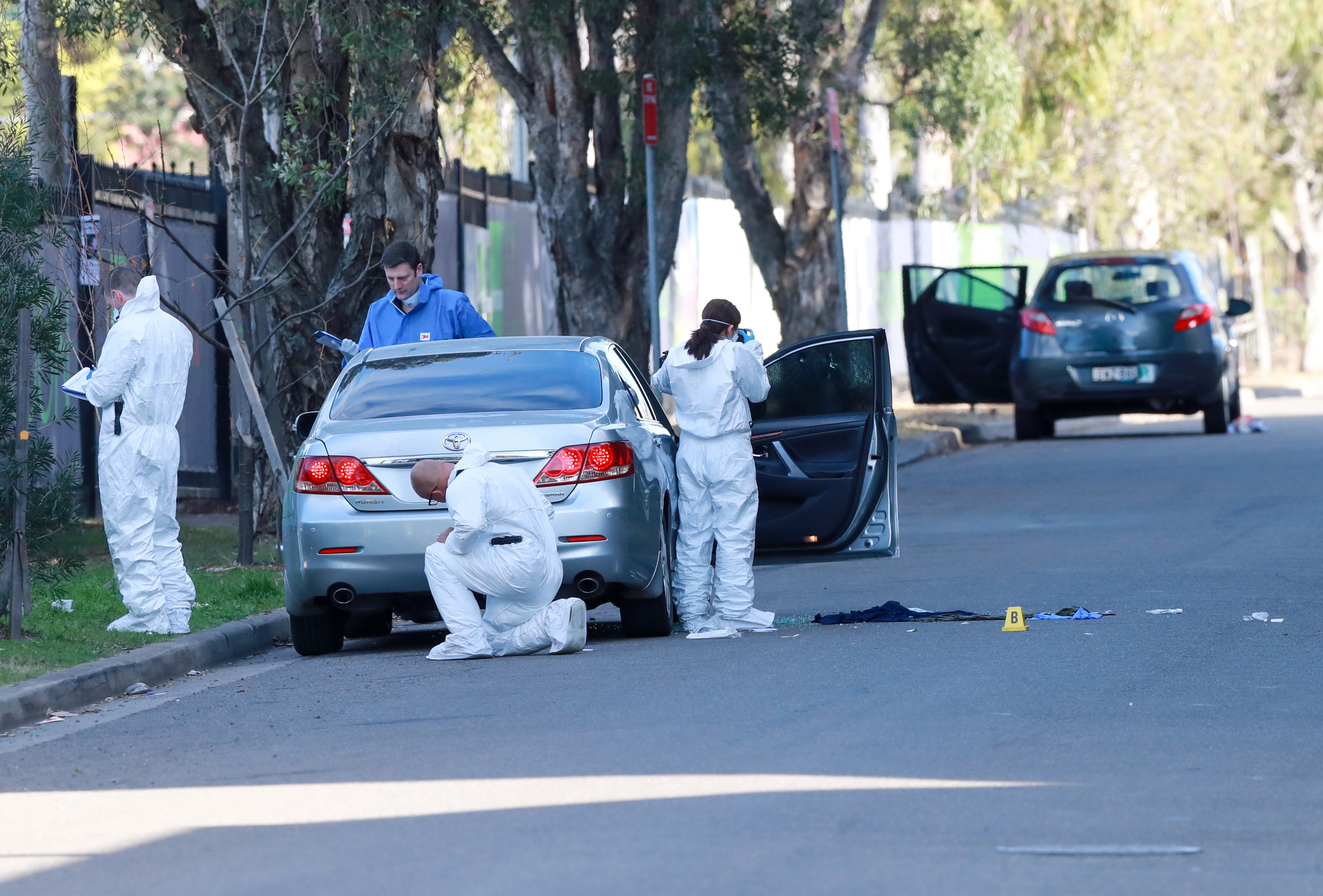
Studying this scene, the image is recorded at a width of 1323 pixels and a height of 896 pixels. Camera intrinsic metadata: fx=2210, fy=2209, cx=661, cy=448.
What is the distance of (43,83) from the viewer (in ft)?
45.7

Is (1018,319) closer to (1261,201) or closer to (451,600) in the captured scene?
(451,600)

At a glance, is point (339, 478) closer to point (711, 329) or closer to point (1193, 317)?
point (711, 329)

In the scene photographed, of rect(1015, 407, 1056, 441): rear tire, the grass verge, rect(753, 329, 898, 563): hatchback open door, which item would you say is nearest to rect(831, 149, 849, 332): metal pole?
rect(1015, 407, 1056, 441): rear tire

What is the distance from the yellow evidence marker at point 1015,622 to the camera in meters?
9.96

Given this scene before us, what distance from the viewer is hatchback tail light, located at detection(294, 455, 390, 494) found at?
9.75 metres

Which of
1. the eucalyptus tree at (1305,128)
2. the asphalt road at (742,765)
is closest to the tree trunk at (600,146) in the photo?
the asphalt road at (742,765)

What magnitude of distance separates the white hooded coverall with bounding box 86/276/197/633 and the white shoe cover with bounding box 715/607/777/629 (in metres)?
2.53

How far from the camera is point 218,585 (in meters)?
12.1

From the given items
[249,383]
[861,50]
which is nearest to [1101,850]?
[249,383]

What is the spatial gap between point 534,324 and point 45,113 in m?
11.9

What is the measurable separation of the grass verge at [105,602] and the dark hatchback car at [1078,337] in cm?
989

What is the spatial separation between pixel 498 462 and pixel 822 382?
263 centimetres

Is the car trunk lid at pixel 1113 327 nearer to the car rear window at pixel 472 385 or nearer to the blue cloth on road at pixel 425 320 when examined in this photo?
the blue cloth on road at pixel 425 320

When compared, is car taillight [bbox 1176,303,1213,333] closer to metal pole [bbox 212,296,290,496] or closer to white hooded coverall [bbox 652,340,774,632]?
metal pole [bbox 212,296,290,496]
